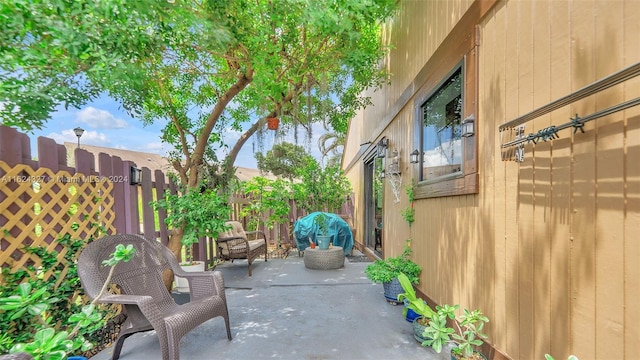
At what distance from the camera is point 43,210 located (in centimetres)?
216

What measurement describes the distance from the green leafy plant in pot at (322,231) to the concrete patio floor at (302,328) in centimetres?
101

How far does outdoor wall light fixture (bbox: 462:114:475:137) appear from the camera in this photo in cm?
219

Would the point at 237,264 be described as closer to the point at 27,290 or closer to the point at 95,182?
the point at 95,182

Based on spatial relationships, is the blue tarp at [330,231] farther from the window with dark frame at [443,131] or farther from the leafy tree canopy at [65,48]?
the leafy tree canopy at [65,48]

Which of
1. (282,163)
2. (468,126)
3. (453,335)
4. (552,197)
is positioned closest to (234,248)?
(453,335)

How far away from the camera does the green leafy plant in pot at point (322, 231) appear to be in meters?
5.15

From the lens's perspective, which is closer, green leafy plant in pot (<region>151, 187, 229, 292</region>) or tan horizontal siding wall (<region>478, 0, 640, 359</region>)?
tan horizontal siding wall (<region>478, 0, 640, 359</region>)

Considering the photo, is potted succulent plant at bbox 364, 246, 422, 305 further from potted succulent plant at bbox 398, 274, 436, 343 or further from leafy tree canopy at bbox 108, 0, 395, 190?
leafy tree canopy at bbox 108, 0, 395, 190

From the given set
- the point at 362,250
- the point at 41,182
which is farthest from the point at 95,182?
the point at 362,250

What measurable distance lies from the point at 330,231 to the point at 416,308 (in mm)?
3970

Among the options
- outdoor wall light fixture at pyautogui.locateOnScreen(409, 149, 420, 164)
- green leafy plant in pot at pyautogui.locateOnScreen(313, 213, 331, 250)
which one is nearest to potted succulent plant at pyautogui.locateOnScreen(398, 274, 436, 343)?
outdoor wall light fixture at pyautogui.locateOnScreen(409, 149, 420, 164)

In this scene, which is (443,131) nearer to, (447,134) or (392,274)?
(447,134)

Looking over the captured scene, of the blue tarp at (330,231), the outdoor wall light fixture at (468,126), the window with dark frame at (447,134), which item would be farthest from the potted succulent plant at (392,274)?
the blue tarp at (330,231)

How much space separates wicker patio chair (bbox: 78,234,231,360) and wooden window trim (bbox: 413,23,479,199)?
2.20m
